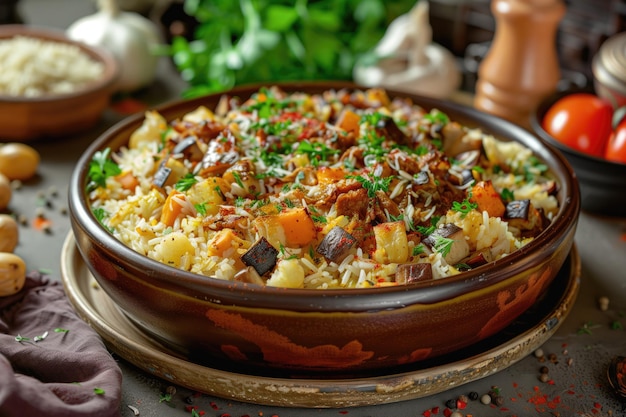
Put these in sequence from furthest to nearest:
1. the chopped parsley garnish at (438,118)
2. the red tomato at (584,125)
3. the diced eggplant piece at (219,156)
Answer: the red tomato at (584,125)
the chopped parsley garnish at (438,118)
the diced eggplant piece at (219,156)

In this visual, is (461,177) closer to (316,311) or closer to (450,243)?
(450,243)

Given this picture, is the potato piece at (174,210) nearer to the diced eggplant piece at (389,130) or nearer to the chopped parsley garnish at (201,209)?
the chopped parsley garnish at (201,209)

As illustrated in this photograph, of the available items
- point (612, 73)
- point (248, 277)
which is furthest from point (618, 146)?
point (248, 277)

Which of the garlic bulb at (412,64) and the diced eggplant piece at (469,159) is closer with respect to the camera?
the diced eggplant piece at (469,159)

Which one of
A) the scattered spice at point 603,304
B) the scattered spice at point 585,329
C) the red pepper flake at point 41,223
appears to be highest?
the scattered spice at point 585,329

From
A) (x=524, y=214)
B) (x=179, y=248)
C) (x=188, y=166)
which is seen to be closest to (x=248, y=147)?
(x=188, y=166)

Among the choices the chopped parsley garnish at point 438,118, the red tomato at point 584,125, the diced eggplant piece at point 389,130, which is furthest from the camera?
the red tomato at point 584,125

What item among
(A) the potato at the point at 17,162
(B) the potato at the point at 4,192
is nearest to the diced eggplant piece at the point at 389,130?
(B) the potato at the point at 4,192
